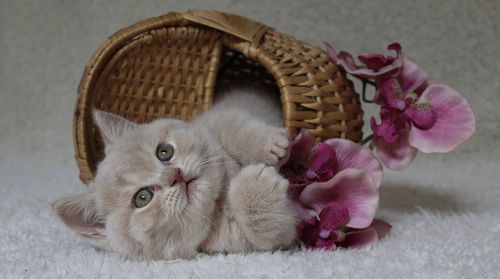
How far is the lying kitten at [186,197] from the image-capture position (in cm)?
98

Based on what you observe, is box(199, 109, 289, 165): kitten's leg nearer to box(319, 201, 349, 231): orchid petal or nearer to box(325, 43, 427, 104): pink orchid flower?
box(319, 201, 349, 231): orchid petal

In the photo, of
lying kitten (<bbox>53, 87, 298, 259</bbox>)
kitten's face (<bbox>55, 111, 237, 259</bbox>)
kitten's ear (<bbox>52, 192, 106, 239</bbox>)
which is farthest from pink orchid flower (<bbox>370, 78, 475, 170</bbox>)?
kitten's ear (<bbox>52, 192, 106, 239</bbox>)

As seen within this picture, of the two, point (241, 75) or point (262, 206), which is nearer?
point (262, 206)

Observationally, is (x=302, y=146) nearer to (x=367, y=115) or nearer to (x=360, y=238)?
(x=360, y=238)

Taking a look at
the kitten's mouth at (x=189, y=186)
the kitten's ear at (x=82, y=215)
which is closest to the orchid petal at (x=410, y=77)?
the kitten's mouth at (x=189, y=186)

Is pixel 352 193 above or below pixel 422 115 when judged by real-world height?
below

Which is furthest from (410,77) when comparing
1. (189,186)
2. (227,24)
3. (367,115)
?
(367,115)

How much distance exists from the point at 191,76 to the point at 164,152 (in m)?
0.55

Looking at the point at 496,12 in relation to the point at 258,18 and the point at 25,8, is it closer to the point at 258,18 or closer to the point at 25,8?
the point at 258,18

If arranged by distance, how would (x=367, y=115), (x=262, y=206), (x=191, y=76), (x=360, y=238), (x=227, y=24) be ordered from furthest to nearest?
(x=367, y=115), (x=191, y=76), (x=227, y=24), (x=360, y=238), (x=262, y=206)

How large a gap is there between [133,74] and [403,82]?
2.59ft

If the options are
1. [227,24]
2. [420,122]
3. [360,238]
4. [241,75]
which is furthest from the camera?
[241,75]

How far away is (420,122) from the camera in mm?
1186

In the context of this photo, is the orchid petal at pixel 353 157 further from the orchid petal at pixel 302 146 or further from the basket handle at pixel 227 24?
the basket handle at pixel 227 24
